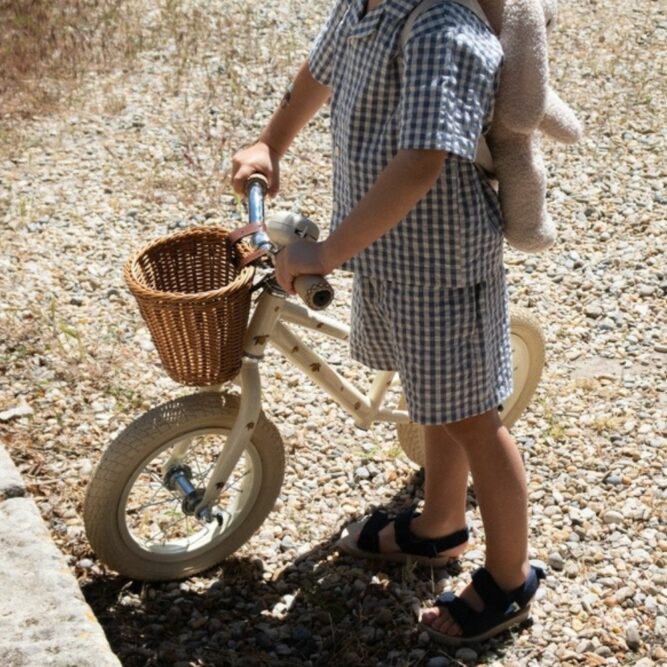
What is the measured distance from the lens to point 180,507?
10.4 ft

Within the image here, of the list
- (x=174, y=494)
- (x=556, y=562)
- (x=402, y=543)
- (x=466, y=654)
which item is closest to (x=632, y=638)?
(x=556, y=562)

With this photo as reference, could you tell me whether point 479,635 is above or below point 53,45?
below

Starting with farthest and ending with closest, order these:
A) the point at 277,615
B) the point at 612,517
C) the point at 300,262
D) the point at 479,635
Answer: the point at 612,517 → the point at 277,615 → the point at 479,635 → the point at 300,262

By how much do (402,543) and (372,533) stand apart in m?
0.10

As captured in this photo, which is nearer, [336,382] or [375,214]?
[375,214]

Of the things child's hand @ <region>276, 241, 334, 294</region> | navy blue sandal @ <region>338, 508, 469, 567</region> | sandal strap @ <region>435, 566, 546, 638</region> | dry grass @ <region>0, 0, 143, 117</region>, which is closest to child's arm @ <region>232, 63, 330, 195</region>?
child's hand @ <region>276, 241, 334, 294</region>

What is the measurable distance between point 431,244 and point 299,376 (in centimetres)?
172

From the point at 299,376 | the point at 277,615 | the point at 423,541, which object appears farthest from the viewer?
the point at 299,376

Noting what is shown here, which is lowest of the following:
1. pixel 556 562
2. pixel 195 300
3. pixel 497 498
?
pixel 556 562

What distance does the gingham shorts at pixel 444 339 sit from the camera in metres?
2.47

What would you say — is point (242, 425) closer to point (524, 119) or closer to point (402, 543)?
point (402, 543)

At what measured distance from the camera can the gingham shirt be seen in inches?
82.4

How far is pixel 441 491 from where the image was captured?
119 inches

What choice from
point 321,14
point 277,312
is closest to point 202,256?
point 277,312
